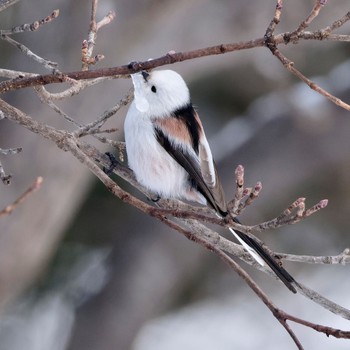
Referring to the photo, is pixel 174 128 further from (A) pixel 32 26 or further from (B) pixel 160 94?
(A) pixel 32 26

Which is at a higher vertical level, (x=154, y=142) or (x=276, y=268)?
(x=154, y=142)

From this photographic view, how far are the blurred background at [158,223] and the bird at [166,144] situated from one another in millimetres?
1981

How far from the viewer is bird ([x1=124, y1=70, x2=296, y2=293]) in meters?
2.19

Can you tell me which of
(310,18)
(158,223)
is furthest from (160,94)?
(158,223)

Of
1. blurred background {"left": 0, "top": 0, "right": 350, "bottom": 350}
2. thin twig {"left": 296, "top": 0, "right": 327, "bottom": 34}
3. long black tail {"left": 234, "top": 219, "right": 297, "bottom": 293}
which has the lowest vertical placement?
long black tail {"left": 234, "top": 219, "right": 297, "bottom": 293}

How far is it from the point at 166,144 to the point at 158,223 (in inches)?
116

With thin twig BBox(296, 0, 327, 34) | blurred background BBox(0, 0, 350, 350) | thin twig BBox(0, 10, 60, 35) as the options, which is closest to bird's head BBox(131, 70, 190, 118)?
thin twig BBox(0, 10, 60, 35)

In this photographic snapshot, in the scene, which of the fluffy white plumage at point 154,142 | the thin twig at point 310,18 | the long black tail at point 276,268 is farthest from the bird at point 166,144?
the thin twig at point 310,18

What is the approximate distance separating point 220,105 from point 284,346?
2.03m

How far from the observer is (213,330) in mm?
6457

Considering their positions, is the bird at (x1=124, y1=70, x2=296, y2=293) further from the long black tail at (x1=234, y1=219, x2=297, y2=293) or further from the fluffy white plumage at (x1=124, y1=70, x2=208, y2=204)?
the long black tail at (x1=234, y1=219, x2=297, y2=293)

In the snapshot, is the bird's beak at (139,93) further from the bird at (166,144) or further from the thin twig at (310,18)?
the thin twig at (310,18)

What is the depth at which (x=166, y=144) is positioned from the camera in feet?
7.34

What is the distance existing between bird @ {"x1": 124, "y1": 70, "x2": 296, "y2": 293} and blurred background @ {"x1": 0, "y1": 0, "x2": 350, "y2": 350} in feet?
6.50
